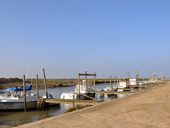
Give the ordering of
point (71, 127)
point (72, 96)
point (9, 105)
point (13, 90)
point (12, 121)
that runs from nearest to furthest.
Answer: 1. point (71, 127)
2. point (12, 121)
3. point (9, 105)
4. point (13, 90)
5. point (72, 96)

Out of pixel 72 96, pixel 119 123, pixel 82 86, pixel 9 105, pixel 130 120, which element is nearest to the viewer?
pixel 119 123

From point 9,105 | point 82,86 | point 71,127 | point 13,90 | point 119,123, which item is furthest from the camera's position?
point 82,86

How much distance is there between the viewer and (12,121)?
17.6 m

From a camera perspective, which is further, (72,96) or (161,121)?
(72,96)

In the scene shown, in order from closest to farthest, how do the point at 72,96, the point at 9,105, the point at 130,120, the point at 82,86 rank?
the point at 130,120, the point at 9,105, the point at 72,96, the point at 82,86

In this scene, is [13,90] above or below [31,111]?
above

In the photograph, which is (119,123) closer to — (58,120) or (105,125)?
(105,125)

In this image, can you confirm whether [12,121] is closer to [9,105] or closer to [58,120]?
[9,105]

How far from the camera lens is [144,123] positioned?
19.8 feet

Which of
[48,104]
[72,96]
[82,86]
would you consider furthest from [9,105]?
[82,86]

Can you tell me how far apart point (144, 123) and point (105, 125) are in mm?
1431

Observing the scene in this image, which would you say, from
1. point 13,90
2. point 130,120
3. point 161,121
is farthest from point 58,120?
point 13,90

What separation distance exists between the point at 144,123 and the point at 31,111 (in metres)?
19.2

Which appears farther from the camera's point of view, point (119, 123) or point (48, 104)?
point (48, 104)
